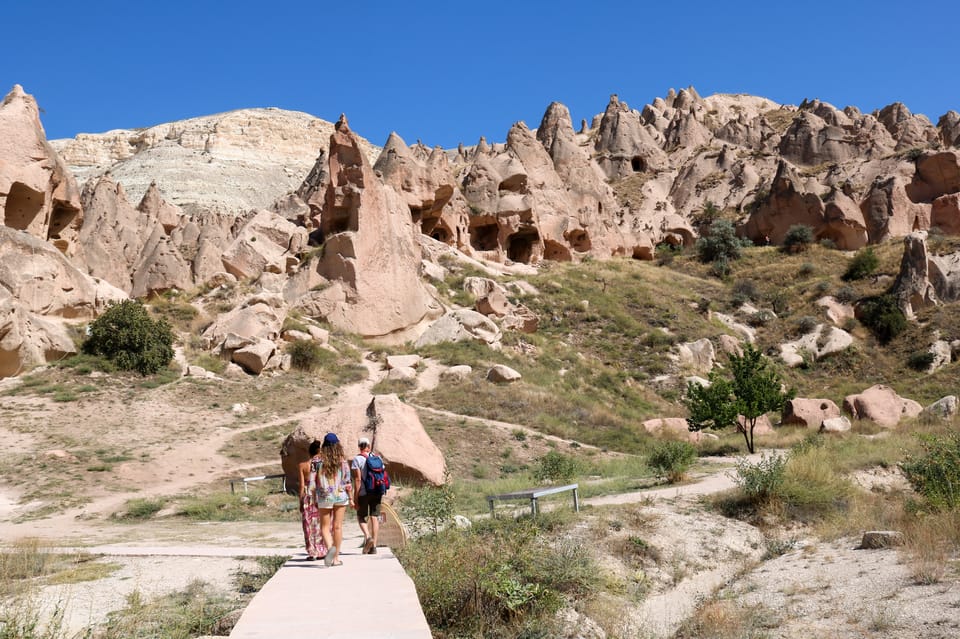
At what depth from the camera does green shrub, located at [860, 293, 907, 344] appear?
3131cm

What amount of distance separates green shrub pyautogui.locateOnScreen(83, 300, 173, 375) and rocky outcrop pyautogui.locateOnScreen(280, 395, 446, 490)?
28.9ft

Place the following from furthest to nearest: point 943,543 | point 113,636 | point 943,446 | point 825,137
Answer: point 825,137
point 943,446
point 943,543
point 113,636

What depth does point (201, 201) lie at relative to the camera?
77438mm

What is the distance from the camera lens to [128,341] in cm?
2000

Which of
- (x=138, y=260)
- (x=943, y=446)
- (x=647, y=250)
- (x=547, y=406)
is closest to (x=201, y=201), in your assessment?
(x=138, y=260)

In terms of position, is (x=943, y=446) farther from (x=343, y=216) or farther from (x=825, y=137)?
(x=825, y=137)

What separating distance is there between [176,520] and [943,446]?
38.1ft

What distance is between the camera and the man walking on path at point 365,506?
7246 millimetres

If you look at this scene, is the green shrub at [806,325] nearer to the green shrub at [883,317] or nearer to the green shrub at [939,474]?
the green shrub at [883,317]

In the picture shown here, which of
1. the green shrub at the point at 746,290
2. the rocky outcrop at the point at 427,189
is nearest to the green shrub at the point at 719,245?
the green shrub at the point at 746,290

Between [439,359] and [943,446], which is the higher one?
[439,359]

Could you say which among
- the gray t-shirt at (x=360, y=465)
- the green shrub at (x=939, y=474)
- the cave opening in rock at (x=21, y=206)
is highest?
the cave opening in rock at (x=21, y=206)

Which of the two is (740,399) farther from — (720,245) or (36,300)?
(720,245)

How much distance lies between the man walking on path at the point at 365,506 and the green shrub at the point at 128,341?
14.4 metres
